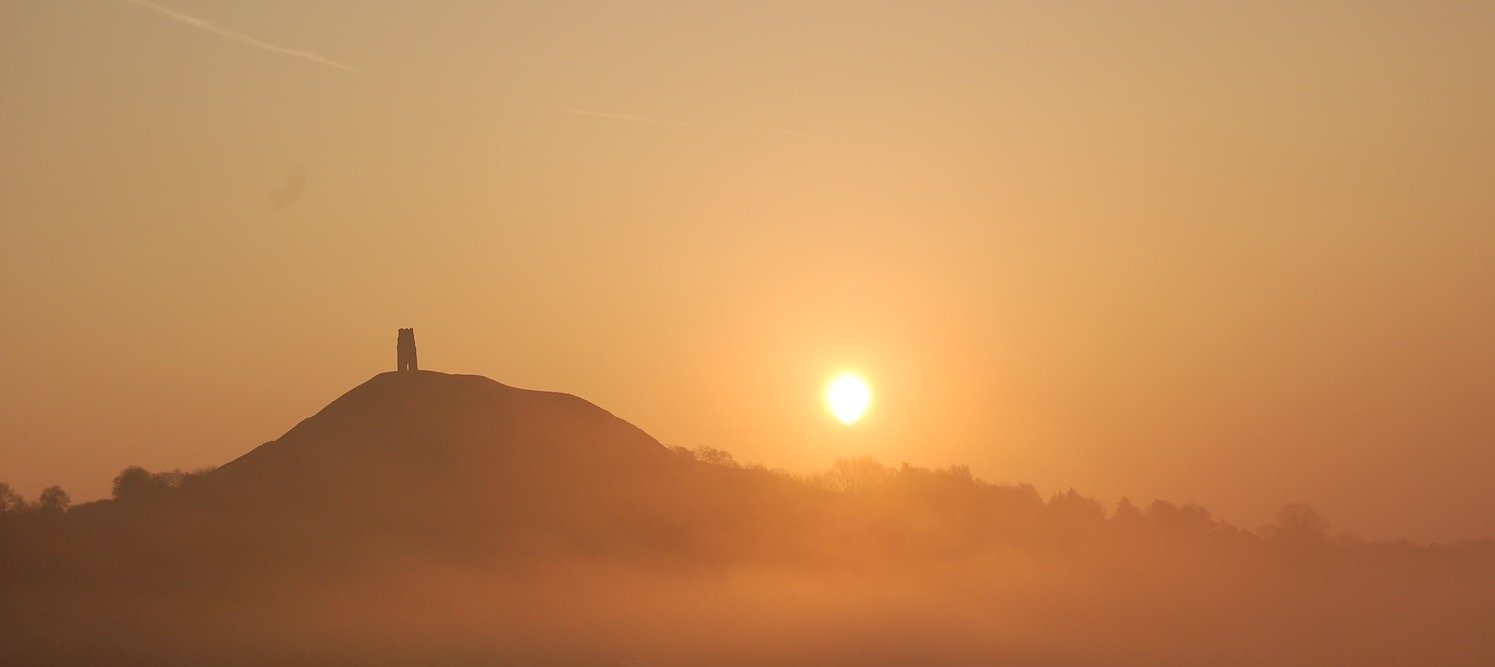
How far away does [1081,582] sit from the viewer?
586ft

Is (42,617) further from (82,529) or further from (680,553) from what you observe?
(680,553)

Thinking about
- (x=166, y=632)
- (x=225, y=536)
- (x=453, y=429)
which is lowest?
(x=166, y=632)

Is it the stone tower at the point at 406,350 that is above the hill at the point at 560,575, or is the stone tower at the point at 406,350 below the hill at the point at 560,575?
above

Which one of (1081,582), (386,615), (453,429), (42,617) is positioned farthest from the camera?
(1081,582)

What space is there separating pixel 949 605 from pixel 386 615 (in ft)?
181

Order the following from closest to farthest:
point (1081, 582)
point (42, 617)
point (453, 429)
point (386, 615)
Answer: point (42, 617), point (386, 615), point (453, 429), point (1081, 582)

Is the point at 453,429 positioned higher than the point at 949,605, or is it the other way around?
the point at 453,429

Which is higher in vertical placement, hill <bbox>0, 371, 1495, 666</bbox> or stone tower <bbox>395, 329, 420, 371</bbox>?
stone tower <bbox>395, 329, 420, 371</bbox>

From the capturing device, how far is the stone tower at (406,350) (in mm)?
145125

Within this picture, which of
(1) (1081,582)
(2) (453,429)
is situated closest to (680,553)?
(2) (453,429)

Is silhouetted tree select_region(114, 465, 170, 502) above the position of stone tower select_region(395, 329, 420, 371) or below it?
below

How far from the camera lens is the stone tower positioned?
145125 mm

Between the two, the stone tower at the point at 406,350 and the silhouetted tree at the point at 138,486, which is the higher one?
the stone tower at the point at 406,350

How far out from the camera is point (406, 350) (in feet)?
479
